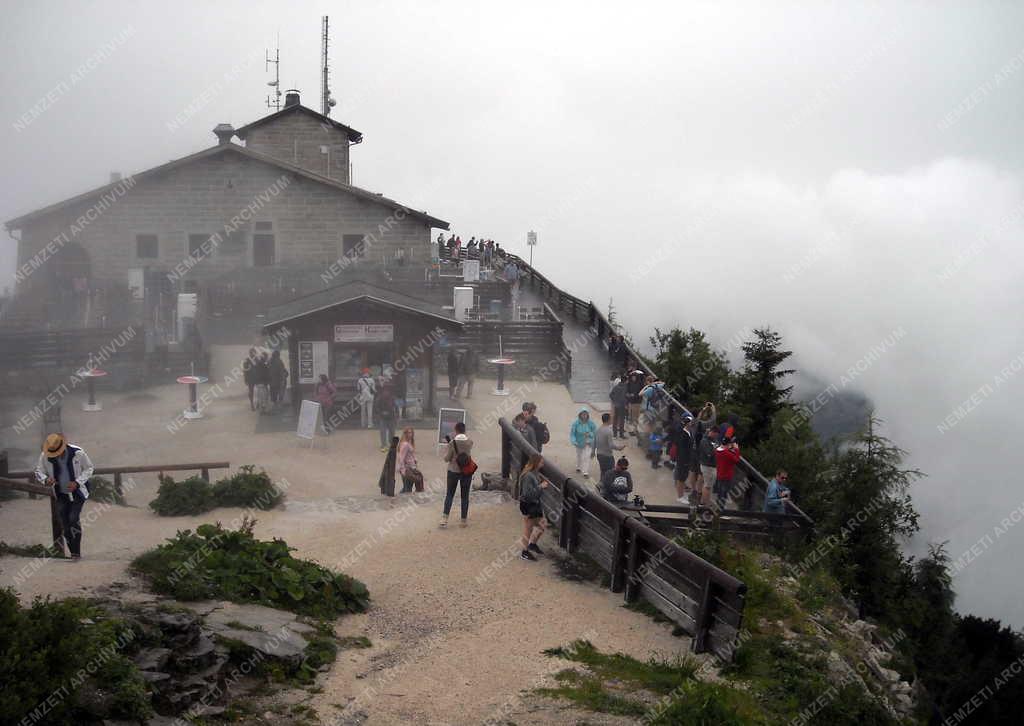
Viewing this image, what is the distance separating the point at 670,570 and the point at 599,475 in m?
8.36

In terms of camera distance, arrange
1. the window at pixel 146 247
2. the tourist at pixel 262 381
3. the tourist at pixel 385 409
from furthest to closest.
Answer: the window at pixel 146 247 → the tourist at pixel 262 381 → the tourist at pixel 385 409

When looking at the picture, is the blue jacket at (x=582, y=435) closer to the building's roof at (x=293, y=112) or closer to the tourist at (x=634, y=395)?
the tourist at (x=634, y=395)

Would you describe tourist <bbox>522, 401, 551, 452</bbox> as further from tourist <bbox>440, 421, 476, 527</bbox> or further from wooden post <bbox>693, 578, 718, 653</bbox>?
wooden post <bbox>693, 578, 718, 653</bbox>

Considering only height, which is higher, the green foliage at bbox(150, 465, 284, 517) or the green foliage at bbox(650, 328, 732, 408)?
the green foliage at bbox(650, 328, 732, 408)

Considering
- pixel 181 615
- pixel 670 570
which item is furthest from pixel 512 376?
pixel 181 615

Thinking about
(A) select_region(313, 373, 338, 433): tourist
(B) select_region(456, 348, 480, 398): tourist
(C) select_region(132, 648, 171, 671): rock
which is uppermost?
(B) select_region(456, 348, 480, 398): tourist

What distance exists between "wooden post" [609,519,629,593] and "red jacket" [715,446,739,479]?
17.3ft

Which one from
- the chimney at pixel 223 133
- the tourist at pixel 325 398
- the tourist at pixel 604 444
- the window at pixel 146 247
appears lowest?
the tourist at pixel 604 444

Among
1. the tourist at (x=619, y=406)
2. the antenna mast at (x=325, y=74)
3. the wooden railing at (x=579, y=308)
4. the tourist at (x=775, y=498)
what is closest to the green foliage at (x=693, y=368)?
the wooden railing at (x=579, y=308)

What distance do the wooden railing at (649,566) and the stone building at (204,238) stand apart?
2235 centimetres

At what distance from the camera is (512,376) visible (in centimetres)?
2967

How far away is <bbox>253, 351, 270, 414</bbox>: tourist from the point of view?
2434 centimetres

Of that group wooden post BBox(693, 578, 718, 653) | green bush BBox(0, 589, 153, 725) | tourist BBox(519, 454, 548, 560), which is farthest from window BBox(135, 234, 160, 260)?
wooden post BBox(693, 578, 718, 653)

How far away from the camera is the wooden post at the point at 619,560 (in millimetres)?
12156
